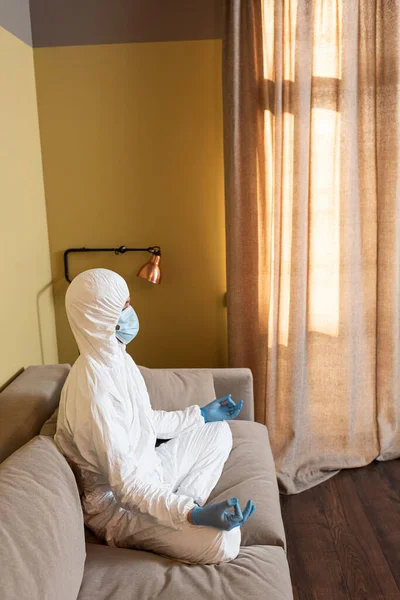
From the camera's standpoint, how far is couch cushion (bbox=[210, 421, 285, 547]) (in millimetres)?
2049

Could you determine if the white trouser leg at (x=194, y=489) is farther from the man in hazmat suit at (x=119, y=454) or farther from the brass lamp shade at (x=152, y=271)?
the brass lamp shade at (x=152, y=271)

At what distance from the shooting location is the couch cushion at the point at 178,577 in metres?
1.71

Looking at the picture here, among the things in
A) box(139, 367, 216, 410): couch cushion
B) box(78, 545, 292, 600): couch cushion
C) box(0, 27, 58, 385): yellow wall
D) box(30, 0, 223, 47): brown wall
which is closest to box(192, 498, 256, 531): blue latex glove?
box(78, 545, 292, 600): couch cushion

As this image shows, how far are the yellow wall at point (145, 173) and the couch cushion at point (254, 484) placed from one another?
88 cm

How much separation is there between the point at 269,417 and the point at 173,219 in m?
1.15

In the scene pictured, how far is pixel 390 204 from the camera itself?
3.08 m

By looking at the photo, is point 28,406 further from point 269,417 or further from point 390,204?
point 390,204

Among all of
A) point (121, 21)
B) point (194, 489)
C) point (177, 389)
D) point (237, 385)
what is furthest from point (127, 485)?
point (121, 21)

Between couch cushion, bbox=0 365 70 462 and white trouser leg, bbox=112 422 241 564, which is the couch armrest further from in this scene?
couch cushion, bbox=0 365 70 462

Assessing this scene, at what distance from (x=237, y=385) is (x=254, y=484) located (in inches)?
26.0

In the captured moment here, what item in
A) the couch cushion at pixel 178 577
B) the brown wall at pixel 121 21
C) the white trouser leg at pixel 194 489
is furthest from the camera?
the brown wall at pixel 121 21

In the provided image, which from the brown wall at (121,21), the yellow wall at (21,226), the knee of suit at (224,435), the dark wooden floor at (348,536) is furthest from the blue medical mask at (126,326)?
the brown wall at (121,21)

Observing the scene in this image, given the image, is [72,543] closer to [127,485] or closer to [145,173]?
[127,485]

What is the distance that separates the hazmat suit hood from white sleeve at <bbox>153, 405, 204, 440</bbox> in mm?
533
